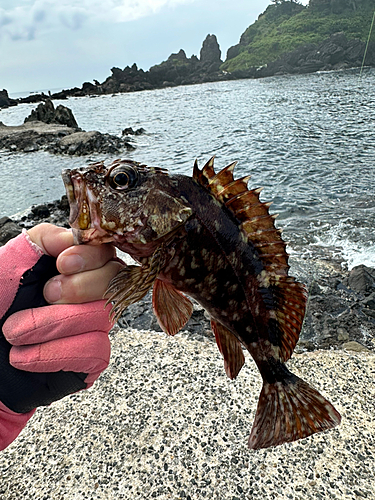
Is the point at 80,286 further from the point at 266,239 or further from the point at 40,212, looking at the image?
the point at 40,212

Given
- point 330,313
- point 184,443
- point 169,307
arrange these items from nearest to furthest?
point 169,307 < point 184,443 < point 330,313

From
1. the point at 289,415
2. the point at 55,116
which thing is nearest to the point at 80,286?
the point at 289,415

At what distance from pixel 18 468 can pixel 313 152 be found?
59.9 feet

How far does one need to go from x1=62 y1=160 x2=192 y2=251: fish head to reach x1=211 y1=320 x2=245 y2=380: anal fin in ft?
2.66

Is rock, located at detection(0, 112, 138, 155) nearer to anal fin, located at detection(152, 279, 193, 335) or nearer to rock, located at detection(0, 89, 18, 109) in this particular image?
anal fin, located at detection(152, 279, 193, 335)

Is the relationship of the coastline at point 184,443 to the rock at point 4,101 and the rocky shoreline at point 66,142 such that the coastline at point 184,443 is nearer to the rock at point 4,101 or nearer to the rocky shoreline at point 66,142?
the rocky shoreline at point 66,142

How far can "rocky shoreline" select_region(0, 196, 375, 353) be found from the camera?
4.73 metres

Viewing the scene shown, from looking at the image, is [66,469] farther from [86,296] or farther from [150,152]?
[150,152]

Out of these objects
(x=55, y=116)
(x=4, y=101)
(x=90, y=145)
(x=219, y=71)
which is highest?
(x=90, y=145)

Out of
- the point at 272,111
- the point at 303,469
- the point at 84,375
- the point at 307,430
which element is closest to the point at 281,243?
the point at 307,430

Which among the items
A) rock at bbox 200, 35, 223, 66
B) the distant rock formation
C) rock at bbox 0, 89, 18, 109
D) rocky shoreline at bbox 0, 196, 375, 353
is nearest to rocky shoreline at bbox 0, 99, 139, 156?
rocky shoreline at bbox 0, 196, 375, 353

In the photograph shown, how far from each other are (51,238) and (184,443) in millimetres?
2147

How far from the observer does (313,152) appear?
17.7 m

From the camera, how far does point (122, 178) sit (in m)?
1.85
